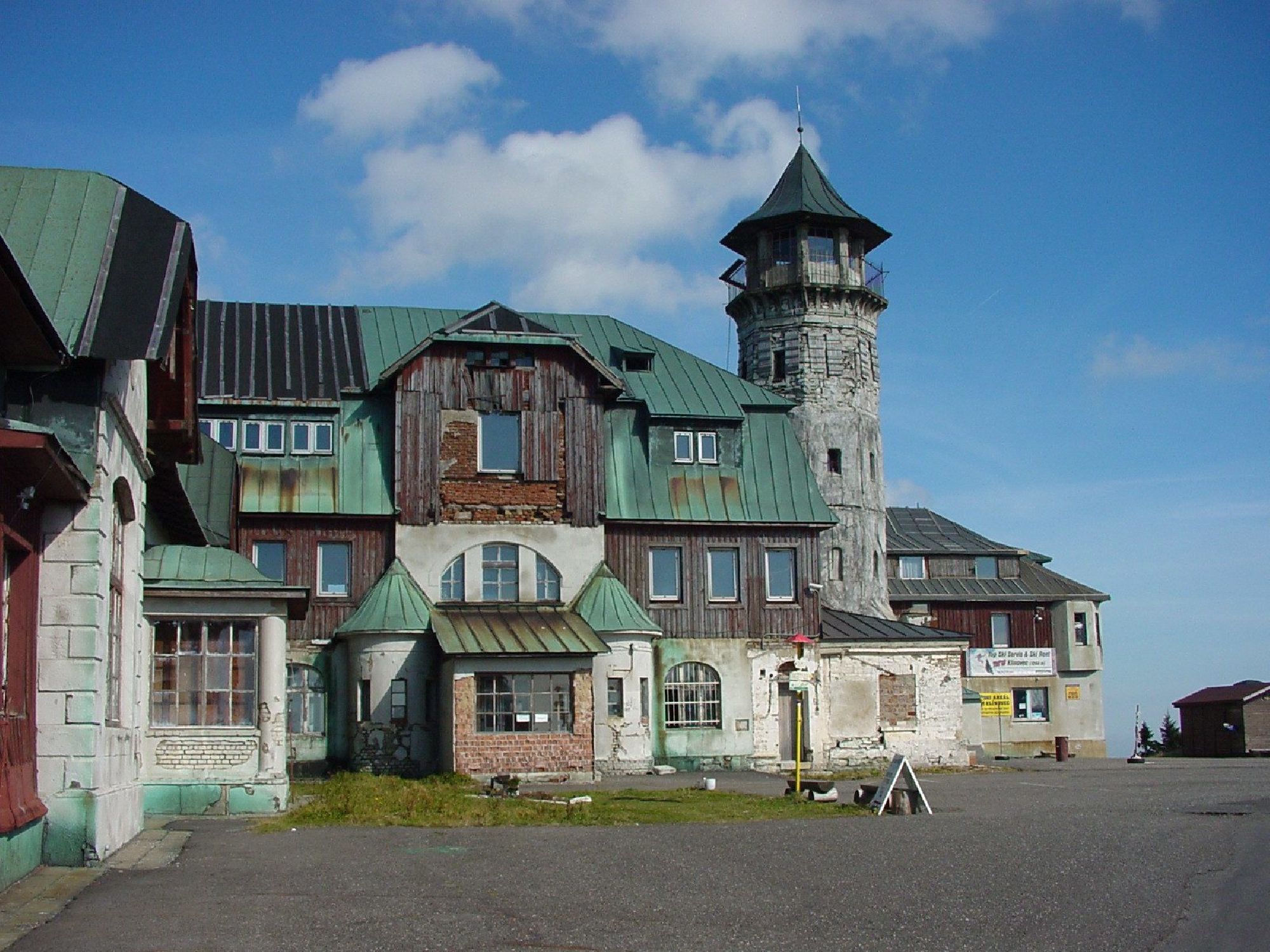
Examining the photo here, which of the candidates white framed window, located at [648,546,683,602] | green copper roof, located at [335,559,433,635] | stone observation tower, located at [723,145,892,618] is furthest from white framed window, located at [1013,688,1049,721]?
green copper roof, located at [335,559,433,635]

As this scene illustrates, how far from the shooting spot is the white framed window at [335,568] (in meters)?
34.7

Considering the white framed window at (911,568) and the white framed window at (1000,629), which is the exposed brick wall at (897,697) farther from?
the white framed window at (1000,629)

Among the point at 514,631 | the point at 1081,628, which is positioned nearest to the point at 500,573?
the point at 514,631

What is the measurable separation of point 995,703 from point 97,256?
42352 mm

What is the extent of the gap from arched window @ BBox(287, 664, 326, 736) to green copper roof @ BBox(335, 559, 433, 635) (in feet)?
3.94

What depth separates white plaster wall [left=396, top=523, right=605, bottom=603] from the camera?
34.6 m

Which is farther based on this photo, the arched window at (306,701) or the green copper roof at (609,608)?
the green copper roof at (609,608)

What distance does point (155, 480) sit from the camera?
20641 millimetres

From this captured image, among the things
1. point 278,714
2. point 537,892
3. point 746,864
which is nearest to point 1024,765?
point 278,714

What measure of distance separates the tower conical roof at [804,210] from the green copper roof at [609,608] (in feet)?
46.6

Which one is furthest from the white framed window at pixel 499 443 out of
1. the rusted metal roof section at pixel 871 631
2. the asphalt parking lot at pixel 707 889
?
the asphalt parking lot at pixel 707 889

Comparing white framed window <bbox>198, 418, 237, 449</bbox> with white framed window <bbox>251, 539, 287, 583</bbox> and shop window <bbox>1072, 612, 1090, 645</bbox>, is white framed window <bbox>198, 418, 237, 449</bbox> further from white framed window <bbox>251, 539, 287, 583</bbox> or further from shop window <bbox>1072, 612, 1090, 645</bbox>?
shop window <bbox>1072, 612, 1090, 645</bbox>

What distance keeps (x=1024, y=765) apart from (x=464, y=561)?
56.7 ft

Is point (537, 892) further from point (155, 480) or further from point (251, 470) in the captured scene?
point (251, 470)
